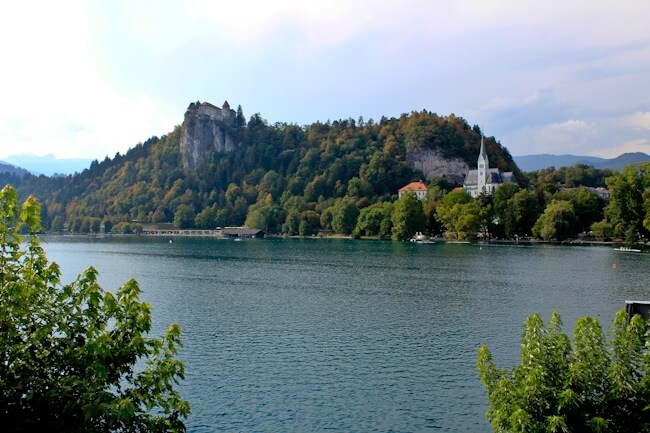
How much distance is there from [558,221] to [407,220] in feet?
107

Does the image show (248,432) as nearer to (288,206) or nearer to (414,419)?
(414,419)

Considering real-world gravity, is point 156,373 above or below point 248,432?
above

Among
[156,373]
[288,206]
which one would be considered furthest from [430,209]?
[156,373]

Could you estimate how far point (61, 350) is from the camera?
10430 millimetres

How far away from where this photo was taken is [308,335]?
33.9m

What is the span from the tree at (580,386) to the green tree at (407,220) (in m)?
121

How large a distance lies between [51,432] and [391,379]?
17.6 meters

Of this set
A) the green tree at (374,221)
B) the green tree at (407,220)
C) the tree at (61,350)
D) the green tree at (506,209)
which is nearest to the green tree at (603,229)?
the green tree at (506,209)

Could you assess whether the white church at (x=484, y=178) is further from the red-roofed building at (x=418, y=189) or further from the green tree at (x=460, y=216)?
the green tree at (x=460, y=216)

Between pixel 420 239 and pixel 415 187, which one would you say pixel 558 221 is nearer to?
pixel 420 239

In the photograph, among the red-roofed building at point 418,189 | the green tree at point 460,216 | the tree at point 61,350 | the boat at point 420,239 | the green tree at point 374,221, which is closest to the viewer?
the tree at point 61,350

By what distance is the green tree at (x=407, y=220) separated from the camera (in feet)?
440

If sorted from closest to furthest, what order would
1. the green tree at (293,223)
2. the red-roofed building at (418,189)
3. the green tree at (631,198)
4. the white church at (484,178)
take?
the green tree at (631,198), the green tree at (293,223), the white church at (484,178), the red-roofed building at (418,189)

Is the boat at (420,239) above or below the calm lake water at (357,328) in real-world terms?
above
